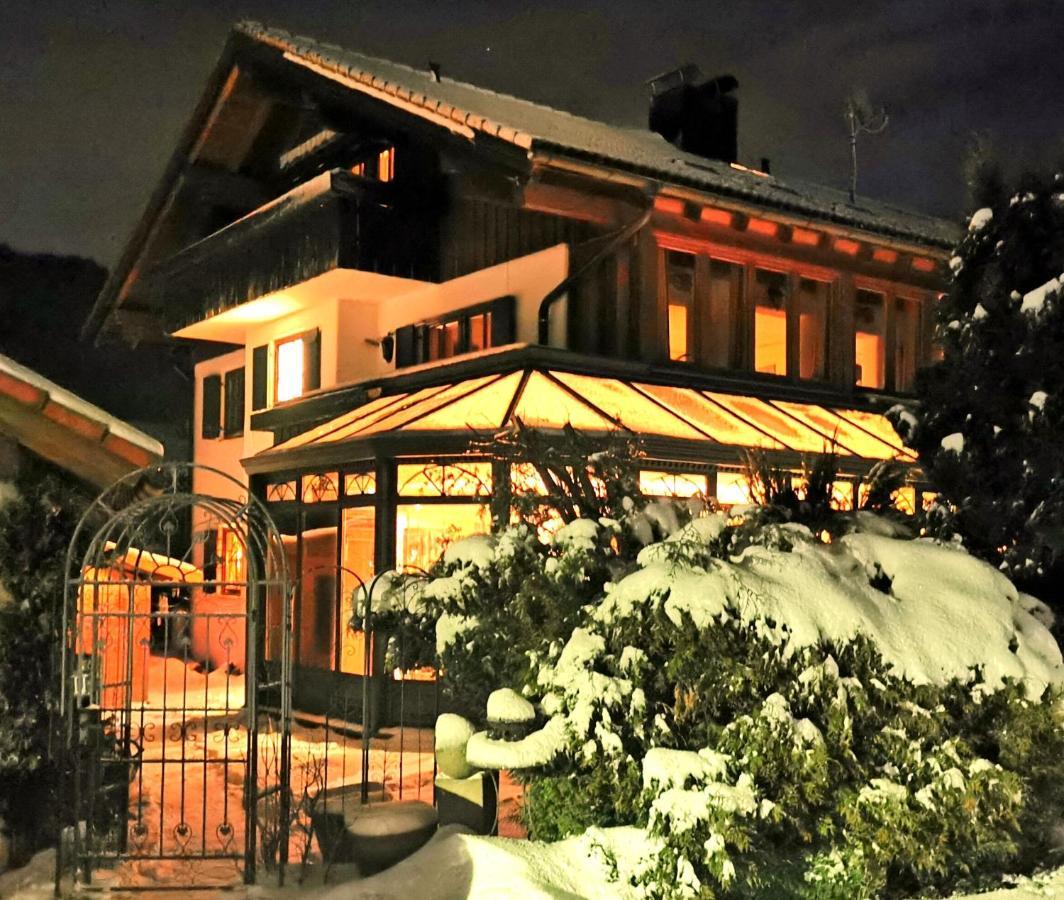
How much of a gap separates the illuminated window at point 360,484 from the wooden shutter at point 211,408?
767 cm

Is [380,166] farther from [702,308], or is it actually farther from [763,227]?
[763,227]

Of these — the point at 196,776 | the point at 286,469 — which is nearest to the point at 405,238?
the point at 286,469

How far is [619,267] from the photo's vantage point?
1357 cm

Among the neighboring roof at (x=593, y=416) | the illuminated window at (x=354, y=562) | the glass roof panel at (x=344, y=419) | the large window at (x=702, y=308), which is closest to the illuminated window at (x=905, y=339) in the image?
the neighboring roof at (x=593, y=416)

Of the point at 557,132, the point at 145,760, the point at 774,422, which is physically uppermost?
the point at 557,132

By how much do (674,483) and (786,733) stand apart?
810 centimetres

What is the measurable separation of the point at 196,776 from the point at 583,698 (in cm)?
647

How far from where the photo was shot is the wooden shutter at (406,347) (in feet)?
51.8

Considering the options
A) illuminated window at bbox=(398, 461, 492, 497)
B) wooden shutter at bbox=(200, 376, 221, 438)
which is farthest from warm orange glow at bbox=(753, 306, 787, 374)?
wooden shutter at bbox=(200, 376, 221, 438)

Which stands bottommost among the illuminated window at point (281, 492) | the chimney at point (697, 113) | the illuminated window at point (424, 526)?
the illuminated window at point (424, 526)

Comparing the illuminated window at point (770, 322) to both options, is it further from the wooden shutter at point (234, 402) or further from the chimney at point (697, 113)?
the wooden shutter at point (234, 402)

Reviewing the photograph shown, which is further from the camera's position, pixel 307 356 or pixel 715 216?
pixel 307 356

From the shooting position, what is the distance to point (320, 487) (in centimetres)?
1481

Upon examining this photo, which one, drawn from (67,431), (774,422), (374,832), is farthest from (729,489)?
(67,431)
